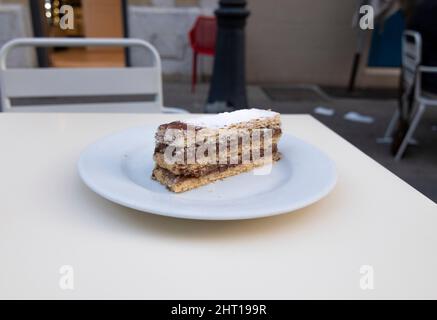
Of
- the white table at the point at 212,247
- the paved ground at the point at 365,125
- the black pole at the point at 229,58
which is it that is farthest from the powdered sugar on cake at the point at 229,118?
the black pole at the point at 229,58

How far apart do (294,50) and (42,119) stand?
14.0 feet

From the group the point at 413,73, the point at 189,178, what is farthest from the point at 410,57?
the point at 189,178

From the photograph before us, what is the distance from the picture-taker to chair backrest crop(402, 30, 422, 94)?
2539 millimetres

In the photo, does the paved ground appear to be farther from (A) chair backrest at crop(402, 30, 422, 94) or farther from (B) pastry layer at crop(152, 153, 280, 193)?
(B) pastry layer at crop(152, 153, 280, 193)

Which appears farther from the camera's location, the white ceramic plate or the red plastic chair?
the red plastic chair

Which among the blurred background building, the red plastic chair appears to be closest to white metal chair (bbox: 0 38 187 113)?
the red plastic chair

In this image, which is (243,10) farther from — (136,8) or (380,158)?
(136,8)

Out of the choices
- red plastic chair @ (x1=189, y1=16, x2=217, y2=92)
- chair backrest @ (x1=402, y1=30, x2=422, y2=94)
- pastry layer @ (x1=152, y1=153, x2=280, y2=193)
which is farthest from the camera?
red plastic chair @ (x1=189, y1=16, x2=217, y2=92)

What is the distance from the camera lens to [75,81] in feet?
4.62

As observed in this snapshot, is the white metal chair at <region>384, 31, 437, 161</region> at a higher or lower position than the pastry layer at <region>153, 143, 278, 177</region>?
lower

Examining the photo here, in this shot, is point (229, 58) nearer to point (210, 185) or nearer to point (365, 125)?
point (365, 125)

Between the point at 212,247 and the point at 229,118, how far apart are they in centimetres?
28

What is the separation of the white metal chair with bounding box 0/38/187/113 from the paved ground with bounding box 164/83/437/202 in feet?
4.21

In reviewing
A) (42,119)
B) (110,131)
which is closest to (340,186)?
(110,131)
